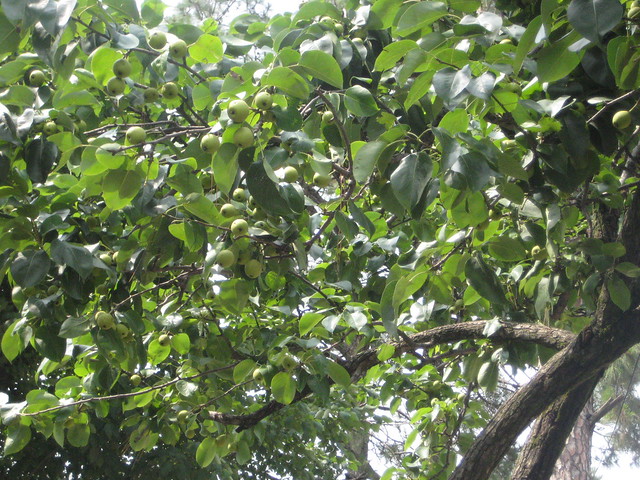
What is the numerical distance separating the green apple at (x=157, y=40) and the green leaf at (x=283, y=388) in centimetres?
99

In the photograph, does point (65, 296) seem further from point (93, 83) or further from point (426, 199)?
point (426, 199)

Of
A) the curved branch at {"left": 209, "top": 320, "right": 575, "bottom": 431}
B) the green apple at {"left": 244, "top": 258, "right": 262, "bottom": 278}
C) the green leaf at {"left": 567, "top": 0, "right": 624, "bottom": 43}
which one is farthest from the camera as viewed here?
the curved branch at {"left": 209, "top": 320, "right": 575, "bottom": 431}

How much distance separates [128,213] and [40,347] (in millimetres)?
434

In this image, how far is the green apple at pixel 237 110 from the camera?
130cm

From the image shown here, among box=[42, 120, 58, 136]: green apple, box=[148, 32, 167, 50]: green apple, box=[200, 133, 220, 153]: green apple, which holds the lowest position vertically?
box=[42, 120, 58, 136]: green apple

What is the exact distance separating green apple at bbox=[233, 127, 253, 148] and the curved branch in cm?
129

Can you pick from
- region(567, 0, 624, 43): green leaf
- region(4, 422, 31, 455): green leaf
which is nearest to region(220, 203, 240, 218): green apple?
region(567, 0, 624, 43): green leaf

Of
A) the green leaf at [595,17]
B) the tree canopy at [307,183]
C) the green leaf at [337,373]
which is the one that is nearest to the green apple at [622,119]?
the tree canopy at [307,183]

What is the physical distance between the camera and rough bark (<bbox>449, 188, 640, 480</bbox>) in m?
2.24

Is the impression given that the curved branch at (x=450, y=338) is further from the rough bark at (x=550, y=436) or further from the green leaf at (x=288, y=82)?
the green leaf at (x=288, y=82)

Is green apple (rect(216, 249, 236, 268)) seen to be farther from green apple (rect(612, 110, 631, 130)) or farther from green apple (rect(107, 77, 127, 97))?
green apple (rect(612, 110, 631, 130))

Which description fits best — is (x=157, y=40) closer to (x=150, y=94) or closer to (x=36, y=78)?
(x=150, y=94)

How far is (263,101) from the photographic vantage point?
1.38m

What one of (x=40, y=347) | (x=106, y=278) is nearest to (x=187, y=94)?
(x=106, y=278)
